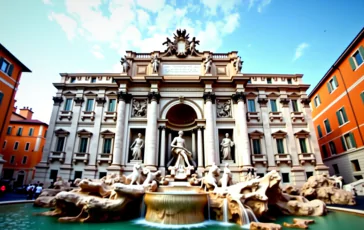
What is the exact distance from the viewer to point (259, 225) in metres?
7.30

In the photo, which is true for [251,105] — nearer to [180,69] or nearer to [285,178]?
[285,178]

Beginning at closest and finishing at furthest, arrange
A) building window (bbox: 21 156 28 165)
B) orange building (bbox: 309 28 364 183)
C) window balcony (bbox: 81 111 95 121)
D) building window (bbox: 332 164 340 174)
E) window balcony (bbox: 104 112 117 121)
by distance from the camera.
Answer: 1. orange building (bbox: 309 28 364 183)
2. window balcony (bbox: 104 112 117 121)
3. window balcony (bbox: 81 111 95 121)
4. building window (bbox: 332 164 340 174)
5. building window (bbox: 21 156 28 165)

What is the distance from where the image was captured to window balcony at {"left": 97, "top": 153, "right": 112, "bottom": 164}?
17934 mm

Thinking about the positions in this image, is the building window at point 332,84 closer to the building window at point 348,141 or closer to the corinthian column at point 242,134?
the building window at point 348,141

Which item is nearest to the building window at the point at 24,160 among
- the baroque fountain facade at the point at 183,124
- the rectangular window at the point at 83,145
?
the baroque fountain facade at the point at 183,124

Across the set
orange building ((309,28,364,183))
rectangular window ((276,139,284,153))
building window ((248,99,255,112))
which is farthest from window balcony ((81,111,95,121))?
orange building ((309,28,364,183))

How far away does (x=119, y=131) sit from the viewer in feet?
57.4

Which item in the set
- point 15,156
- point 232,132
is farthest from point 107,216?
point 15,156

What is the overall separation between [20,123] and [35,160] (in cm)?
684

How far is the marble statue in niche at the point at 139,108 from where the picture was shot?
18.9 meters

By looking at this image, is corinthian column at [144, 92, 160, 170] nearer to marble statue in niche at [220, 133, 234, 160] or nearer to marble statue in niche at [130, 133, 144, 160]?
marble statue in niche at [130, 133, 144, 160]

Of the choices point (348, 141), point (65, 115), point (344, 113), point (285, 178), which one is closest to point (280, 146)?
point (285, 178)

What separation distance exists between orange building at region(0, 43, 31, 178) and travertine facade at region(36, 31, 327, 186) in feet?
12.2

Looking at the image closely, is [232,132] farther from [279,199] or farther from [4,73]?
[4,73]
